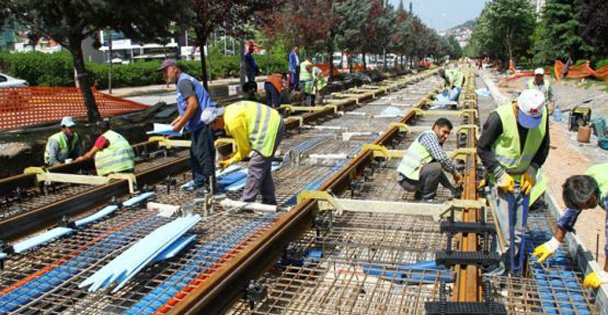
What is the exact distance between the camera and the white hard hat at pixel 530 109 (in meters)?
3.95

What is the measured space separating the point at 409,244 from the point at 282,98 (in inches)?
408

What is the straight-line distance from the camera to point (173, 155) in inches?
371

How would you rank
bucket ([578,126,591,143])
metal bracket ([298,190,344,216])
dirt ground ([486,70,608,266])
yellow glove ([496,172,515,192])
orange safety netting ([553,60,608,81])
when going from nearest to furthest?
yellow glove ([496,172,515,192]) → metal bracket ([298,190,344,216]) → dirt ground ([486,70,608,266]) → bucket ([578,126,591,143]) → orange safety netting ([553,60,608,81])

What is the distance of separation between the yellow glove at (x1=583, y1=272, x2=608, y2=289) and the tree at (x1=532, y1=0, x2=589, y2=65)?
36.5m

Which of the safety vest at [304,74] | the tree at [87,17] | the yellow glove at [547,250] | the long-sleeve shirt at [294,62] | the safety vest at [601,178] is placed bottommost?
the yellow glove at [547,250]

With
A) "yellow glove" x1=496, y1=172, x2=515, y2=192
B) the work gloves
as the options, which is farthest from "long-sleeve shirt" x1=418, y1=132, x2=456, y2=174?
"yellow glove" x1=496, y1=172, x2=515, y2=192

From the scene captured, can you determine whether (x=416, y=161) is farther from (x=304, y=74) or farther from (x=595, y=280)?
(x=304, y=74)

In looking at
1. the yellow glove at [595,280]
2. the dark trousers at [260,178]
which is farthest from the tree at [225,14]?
the yellow glove at [595,280]

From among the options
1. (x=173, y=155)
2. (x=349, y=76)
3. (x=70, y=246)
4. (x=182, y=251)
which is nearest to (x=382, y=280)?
(x=182, y=251)

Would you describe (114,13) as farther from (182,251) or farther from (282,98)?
(182,251)

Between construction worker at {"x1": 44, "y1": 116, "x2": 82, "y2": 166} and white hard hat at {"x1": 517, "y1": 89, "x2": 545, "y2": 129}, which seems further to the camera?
construction worker at {"x1": 44, "y1": 116, "x2": 82, "y2": 166}

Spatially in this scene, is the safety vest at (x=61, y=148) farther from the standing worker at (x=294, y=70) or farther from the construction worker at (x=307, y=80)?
the standing worker at (x=294, y=70)

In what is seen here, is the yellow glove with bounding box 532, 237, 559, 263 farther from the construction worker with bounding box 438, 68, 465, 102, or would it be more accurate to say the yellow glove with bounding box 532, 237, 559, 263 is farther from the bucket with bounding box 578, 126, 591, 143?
the construction worker with bounding box 438, 68, 465, 102

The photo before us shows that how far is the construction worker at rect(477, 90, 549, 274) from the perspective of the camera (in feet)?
13.6
